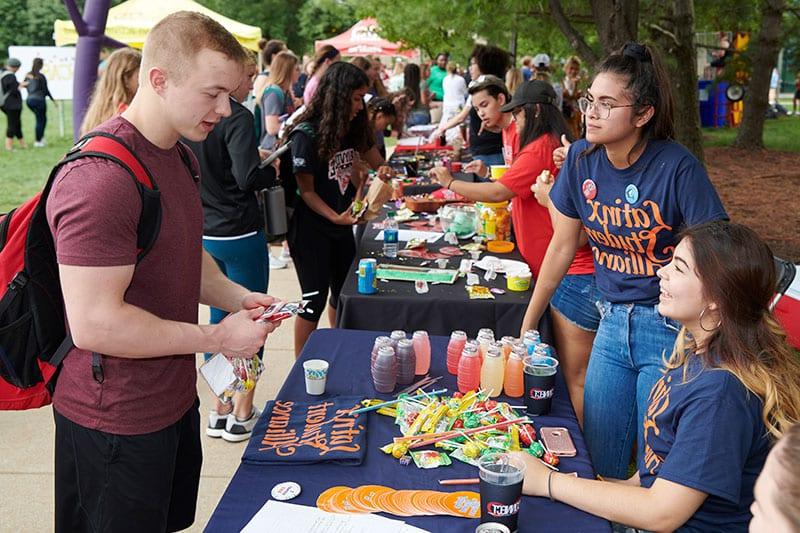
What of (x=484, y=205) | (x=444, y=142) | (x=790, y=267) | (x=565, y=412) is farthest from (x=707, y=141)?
(x=565, y=412)

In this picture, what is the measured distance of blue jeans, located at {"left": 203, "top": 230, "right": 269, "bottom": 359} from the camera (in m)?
3.88

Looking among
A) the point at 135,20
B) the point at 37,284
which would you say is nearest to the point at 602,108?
the point at 37,284

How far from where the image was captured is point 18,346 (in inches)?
75.5

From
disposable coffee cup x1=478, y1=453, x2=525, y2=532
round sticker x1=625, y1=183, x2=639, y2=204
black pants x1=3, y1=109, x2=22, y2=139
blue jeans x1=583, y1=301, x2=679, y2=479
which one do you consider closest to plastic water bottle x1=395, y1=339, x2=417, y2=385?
blue jeans x1=583, y1=301, x2=679, y2=479

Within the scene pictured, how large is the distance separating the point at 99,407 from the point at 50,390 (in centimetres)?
25

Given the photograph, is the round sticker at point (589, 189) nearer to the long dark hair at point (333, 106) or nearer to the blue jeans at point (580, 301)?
the blue jeans at point (580, 301)

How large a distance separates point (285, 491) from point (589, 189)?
157cm

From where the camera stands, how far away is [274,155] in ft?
13.1

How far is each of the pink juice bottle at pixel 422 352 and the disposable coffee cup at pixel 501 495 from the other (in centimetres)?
90

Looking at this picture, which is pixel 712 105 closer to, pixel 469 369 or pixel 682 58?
pixel 682 58

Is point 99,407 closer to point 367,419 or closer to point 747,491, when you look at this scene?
point 367,419

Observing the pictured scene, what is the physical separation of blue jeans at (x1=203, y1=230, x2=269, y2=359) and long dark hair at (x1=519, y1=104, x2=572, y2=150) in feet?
5.01

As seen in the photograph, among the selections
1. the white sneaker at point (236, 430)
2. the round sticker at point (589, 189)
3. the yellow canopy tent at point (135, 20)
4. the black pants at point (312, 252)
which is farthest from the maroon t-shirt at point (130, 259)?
the yellow canopy tent at point (135, 20)

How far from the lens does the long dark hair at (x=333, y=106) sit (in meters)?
4.13
